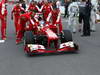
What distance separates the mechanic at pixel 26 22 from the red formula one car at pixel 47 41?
0.38m

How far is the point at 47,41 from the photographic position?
10344 millimetres

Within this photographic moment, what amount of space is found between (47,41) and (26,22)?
2.47 metres

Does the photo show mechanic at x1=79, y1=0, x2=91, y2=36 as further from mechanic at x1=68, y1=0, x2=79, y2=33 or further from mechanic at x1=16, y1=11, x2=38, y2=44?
mechanic at x1=16, y1=11, x2=38, y2=44

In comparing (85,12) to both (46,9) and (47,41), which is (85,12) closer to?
(46,9)

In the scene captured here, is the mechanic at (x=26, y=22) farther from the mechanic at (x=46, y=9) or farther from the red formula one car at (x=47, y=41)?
the mechanic at (x=46, y=9)

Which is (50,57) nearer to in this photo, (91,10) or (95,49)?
(95,49)

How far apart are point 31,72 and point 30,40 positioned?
2527 mm

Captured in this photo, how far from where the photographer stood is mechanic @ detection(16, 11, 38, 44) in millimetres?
11250

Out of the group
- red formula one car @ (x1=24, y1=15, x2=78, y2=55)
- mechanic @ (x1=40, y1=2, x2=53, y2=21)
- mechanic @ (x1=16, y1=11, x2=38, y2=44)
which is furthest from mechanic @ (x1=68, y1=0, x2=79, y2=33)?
red formula one car @ (x1=24, y1=15, x2=78, y2=55)

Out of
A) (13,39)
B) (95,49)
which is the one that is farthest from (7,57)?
(13,39)

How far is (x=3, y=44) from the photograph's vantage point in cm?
1224

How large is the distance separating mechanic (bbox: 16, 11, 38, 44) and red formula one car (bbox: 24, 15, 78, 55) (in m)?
0.38

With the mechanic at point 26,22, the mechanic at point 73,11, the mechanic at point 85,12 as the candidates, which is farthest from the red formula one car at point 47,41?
the mechanic at point 73,11

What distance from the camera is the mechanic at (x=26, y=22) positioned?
11250mm
